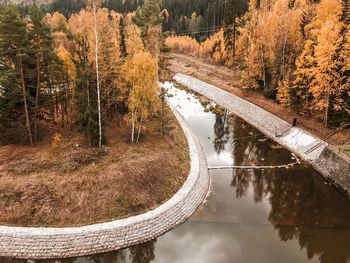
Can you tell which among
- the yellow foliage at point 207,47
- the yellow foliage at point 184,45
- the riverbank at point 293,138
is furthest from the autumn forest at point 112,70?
the yellow foliage at point 184,45

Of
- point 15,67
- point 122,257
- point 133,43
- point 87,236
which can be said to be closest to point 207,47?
point 133,43

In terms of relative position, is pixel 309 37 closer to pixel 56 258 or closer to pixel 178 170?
pixel 178 170

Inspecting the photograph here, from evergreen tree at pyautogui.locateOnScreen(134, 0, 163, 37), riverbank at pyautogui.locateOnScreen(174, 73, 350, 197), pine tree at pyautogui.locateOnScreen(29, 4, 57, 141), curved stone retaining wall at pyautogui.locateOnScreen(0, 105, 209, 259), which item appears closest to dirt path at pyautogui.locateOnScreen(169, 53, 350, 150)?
riverbank at pyautogui.locateOnScreen(174, 73, 350, 197)

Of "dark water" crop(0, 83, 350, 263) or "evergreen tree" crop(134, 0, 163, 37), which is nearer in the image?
"dark water" crop(0, 83, 350, 263)

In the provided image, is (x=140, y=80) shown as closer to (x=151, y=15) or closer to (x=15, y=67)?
(x=15, y=67)

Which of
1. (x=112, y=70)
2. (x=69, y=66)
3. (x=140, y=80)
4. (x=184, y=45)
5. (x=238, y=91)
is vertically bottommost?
(x=238, y=91)

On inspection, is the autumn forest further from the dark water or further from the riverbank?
the dark water
